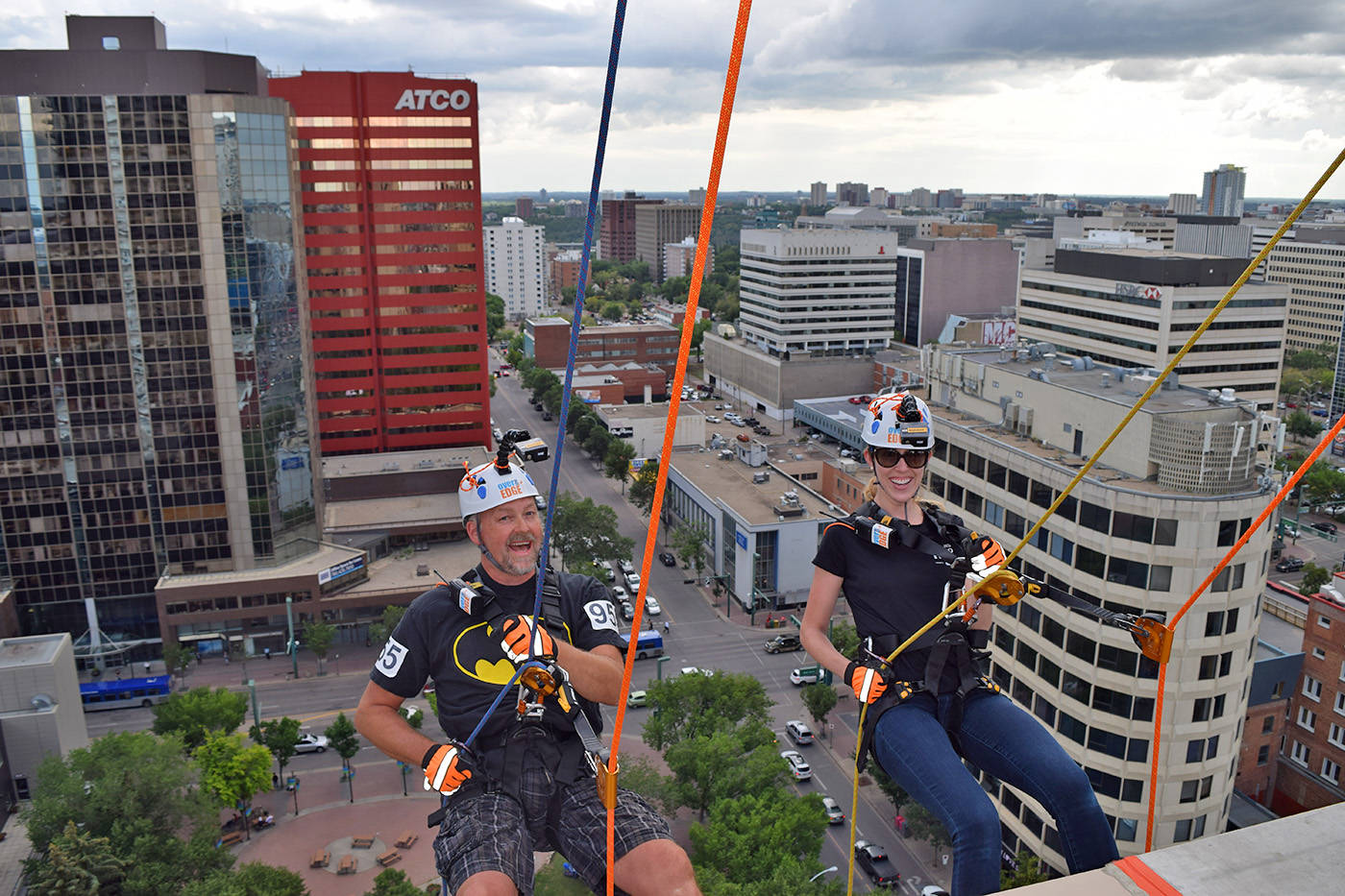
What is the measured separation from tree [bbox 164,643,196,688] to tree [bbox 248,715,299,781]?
1244cm

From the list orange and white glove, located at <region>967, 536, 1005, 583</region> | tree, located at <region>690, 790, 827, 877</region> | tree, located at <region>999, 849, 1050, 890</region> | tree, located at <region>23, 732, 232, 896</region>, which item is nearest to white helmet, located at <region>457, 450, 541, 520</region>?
orange and white glove, located at <region>967, 536, 1005, 583</region>

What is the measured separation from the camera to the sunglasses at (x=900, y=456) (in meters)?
8.12

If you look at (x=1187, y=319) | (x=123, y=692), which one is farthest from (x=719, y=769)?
(x=1187, y=319)

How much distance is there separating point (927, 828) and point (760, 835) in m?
7.90

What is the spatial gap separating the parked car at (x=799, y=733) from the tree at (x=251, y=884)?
66.8ft

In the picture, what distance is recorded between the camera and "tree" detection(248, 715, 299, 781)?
36.8m

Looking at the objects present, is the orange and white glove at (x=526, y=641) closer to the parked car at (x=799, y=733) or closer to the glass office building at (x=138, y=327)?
the parked car at (x=799, y=733)

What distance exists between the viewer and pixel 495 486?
7.63m

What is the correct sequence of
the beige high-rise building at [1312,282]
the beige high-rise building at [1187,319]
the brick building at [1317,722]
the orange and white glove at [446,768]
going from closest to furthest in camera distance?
the orange and white glove at [446,768]
the brick building at [1317,722]
the beige high-rise building at [1187,319]
the beige high-rise building at [1312,282]

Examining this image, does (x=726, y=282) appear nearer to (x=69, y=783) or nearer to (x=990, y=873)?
(x=69, y=783)

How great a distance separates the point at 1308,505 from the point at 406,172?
7183cm

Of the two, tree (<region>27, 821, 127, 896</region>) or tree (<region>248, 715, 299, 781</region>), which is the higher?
tree (<region>27, 821, 127, 896</region>)

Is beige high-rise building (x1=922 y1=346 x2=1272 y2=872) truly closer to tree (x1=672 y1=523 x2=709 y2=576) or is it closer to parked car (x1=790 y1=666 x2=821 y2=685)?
parked car (x1=790 y1=666 x2=821 y2=685)

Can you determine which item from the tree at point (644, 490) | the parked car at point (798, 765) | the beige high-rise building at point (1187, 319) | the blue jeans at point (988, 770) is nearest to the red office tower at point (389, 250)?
the tree at point (644, 490)
